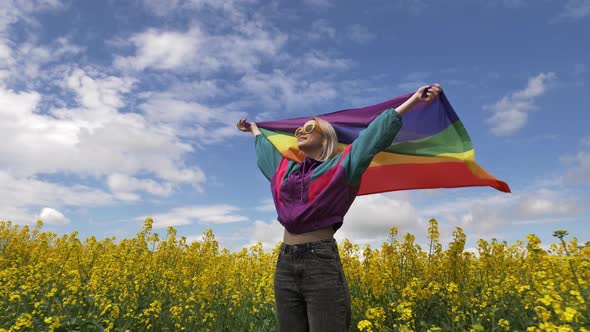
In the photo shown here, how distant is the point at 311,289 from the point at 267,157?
5.15ft

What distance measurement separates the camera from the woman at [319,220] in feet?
9.64

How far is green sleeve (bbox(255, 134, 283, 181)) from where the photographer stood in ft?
13.2

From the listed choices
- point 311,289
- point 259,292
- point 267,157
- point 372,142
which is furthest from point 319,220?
point 259,292

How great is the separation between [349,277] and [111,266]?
3571 mm

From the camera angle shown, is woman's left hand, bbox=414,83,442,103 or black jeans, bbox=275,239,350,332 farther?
woman's left hand, bbox=414,83,442,103

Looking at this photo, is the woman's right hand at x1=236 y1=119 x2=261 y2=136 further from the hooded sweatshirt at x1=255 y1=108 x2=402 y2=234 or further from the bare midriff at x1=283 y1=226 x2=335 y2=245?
the bare midriff at x1=283 y1=226 x2=335 y2=245

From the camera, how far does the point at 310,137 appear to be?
133 inches

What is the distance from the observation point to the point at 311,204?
3105 mm

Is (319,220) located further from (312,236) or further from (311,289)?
(311,289)

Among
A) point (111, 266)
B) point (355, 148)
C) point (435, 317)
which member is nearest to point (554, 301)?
point (355, 148)

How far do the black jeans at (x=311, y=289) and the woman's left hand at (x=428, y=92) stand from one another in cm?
123

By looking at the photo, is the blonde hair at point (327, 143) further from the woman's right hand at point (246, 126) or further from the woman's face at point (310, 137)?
the woman's right hand at point (246, 126)

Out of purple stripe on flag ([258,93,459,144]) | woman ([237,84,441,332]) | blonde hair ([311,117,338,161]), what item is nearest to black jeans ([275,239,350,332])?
woman ([237,84,441,332])

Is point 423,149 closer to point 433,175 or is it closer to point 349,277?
point 433,175
